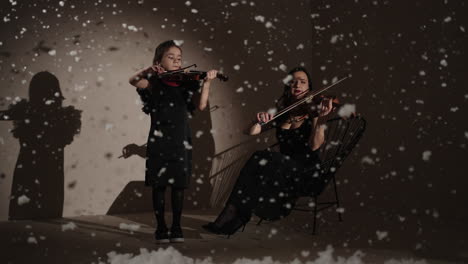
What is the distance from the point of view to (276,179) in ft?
9.01

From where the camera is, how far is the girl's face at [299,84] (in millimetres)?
2941

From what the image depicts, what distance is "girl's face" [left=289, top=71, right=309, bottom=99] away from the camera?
294cm

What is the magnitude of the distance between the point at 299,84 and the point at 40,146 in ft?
5.24

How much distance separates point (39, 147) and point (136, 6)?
1.14 meters

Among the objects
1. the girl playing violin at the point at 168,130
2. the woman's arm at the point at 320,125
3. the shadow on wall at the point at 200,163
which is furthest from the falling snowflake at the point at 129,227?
the woman's arm at the point at 320,125

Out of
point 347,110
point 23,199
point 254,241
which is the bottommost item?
point 254,241

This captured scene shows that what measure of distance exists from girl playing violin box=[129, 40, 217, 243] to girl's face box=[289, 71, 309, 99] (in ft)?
1.67

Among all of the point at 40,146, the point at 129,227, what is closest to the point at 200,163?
the point at 129,227

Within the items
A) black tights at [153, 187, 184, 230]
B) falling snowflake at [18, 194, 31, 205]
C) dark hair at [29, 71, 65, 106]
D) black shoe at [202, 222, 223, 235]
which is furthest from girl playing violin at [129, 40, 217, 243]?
falling snowflake at [18, 194, 31, 205]

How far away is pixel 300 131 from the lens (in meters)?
2.96

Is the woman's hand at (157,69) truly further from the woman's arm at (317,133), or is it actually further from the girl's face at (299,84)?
the woman's arm at (317,133)

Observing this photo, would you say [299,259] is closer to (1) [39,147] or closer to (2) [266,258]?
(2) [266,258]

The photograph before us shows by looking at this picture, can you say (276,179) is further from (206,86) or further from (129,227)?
(129,227)

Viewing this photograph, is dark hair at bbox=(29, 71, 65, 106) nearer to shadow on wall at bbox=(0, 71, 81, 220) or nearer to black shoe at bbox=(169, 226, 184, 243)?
shadow on wall at bbox=(0, 71, 81, 220)
